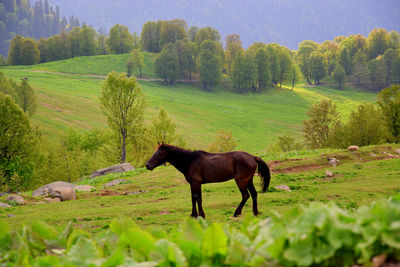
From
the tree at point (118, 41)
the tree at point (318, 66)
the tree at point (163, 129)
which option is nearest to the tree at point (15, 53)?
the tree at point (118, 41)

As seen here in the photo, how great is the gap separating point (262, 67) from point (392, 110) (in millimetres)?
82147

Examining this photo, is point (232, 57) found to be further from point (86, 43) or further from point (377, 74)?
point (86, 43)

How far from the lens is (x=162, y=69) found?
11862cm

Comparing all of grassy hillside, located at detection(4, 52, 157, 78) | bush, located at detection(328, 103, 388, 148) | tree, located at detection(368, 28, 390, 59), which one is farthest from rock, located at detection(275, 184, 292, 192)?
tree, located at detection(368, 28, 390, 59)

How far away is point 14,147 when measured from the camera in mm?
36094

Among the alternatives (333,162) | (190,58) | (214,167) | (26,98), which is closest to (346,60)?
(190,58)

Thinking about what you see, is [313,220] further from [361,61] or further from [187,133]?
[361,61]

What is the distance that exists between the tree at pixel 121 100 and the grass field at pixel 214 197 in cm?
2291

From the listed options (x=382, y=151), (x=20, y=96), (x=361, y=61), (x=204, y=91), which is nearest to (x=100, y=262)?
(x=382, y=151)

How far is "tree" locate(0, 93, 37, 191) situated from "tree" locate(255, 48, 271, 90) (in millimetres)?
93815

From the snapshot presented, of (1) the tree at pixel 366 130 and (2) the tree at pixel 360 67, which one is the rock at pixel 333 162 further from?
(2) the tree at pixel 360 67

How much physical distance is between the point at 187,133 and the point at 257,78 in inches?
2035

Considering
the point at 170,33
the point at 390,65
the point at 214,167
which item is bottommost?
the point at 214,167

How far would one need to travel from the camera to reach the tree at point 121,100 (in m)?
46.4
